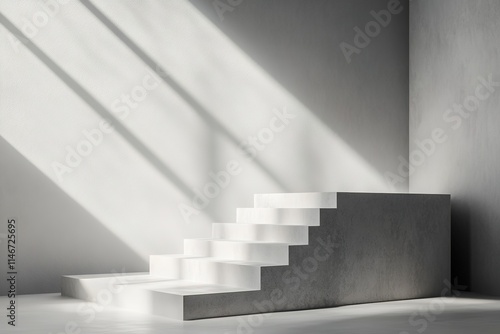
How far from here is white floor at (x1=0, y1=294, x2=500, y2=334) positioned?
3.82m

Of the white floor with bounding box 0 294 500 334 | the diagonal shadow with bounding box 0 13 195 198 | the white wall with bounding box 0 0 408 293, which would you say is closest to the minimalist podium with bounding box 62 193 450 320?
the white floor with bounding box 0 294 500 334

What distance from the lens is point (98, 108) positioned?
18.2 ft

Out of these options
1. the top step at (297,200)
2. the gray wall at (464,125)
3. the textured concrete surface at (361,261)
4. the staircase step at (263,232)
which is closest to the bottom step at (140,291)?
the textured concrete surface at (361,261)

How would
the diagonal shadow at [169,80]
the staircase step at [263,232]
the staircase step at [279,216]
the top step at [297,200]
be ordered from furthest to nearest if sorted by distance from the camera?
the diagonal shadow at [169,80]
the top step at [297,200]
the staircase step at [279,216]
the staircase step at [263,232]

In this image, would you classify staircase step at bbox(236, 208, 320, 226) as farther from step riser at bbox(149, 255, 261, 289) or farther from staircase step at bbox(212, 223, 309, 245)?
step riser at bbox(149, 255, 261, 289)

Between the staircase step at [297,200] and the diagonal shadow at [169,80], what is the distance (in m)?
0.45

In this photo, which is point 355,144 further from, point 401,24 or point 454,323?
point 454,323

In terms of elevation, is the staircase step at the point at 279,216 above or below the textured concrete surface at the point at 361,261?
above

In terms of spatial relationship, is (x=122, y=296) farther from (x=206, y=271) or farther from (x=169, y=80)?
(x=169, y=80)

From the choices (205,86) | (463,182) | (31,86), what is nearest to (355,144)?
(463,182)

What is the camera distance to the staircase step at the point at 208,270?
15.0ft

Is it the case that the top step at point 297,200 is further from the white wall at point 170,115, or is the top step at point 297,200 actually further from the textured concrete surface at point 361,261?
the white wall at point 170,115

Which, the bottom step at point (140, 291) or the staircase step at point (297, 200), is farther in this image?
the staircase step at point (297, 200)

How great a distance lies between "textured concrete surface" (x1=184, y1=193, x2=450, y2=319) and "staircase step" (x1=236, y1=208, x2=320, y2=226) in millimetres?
102
